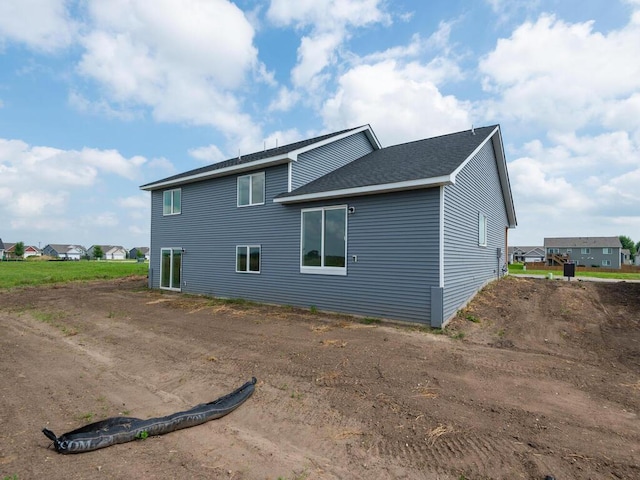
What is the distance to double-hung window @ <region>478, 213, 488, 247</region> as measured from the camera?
1230cm

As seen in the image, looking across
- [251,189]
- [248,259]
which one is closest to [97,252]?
[248,259]

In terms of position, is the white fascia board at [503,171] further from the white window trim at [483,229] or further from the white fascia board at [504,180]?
the white window trim at [483,229]

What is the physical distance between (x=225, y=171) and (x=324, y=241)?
532cm

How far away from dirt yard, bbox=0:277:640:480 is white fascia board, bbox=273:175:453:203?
3583 mm

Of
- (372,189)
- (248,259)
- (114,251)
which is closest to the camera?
(372,189)

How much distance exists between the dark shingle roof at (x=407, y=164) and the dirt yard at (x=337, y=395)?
12.9 feet

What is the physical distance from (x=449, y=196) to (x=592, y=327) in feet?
15.7

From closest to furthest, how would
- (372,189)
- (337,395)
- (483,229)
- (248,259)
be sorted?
(337,395), (372,189), (248,259), (483,229)

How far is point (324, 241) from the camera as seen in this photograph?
10.4m

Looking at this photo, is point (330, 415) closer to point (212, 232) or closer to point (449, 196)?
point (449, 196)

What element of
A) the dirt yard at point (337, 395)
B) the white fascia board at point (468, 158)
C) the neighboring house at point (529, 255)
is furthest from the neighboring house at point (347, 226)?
the neighboring house at point (529, 255)

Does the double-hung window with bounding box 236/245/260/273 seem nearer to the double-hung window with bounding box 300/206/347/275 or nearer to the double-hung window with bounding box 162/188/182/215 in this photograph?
the double-hung window with bounding box 300/206/347/275

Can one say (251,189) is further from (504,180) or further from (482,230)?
(504,180)

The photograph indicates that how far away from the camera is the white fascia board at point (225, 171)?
37.4 feet
